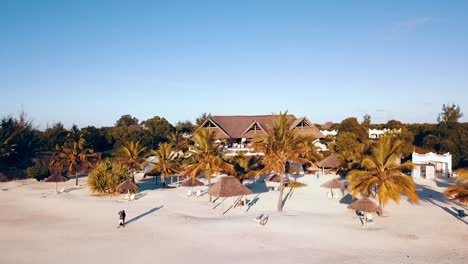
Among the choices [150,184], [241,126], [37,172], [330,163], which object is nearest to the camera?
[150,184]

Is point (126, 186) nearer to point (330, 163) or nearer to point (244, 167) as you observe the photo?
point (244, 167)

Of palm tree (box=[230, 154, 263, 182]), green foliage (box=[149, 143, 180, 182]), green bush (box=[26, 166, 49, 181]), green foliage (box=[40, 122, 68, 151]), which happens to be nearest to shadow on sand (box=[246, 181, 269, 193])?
palm tree (box=[230, 154, 263, 182])

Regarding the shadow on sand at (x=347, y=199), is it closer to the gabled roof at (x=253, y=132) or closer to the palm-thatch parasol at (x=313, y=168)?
the palm-thatch parasol at (x=313, y=168)

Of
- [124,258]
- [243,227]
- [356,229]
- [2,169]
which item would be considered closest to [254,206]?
[243,227]

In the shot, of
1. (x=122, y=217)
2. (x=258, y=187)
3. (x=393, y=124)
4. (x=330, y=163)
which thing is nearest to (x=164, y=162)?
(x=258, y=187)

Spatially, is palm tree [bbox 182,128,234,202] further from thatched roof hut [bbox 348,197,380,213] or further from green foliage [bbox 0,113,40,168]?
green foliage [bbox 0,113,40,168]

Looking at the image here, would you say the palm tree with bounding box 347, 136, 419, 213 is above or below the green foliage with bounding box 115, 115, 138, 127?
below

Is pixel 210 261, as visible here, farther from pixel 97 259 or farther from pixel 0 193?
pixel 0 193
